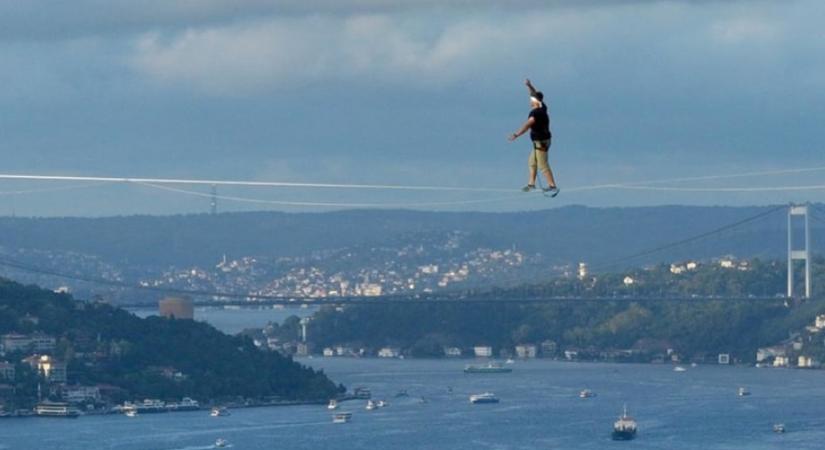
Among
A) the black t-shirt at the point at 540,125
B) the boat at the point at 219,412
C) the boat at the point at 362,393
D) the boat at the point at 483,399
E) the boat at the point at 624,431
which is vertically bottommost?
the boat at the point at 624,431

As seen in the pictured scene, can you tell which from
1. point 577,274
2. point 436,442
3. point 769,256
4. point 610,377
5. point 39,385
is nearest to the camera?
point 436,442

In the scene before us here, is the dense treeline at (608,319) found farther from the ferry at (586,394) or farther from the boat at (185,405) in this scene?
the boat at (185,405)

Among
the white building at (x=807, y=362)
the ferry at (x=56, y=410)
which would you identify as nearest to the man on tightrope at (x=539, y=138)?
the ferry at (x=56, y=410)

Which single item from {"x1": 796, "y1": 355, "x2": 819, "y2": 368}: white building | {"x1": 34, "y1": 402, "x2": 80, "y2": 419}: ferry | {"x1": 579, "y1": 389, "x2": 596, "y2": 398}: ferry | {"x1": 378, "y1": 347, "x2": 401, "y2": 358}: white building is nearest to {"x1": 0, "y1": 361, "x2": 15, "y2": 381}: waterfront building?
{"x1": 34, "y1": 402, "x2": 80, "y2": 419}: ferry

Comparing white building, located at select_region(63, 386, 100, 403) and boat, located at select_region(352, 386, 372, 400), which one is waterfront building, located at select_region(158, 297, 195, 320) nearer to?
boat, located at select_region(352, 386, 372, 400)

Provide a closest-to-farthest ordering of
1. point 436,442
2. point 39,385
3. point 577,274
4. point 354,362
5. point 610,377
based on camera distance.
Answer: point 436,442 < point 39,385 < point 610,377 < point 354,362 < point 577,274

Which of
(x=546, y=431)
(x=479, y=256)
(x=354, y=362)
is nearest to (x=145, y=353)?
(x=546, y=431)

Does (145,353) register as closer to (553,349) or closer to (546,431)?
(546,431)

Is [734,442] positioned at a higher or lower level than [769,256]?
lower
